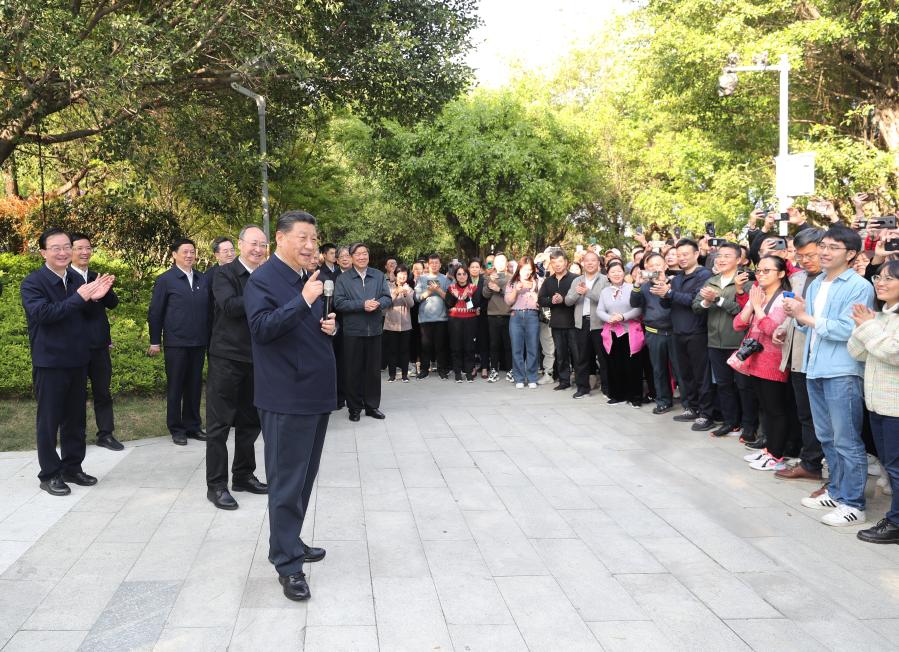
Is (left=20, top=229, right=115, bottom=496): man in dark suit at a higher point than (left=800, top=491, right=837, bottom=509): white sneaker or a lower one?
higher

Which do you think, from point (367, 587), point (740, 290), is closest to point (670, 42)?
point (740, 290)

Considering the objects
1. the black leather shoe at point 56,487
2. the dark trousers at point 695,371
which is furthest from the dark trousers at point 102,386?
the dark trousers at point 695,371

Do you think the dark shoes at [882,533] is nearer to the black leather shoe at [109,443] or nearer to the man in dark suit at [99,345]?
the man in dark suit at [99,345]

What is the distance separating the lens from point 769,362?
705cm

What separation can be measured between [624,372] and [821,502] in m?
4.58

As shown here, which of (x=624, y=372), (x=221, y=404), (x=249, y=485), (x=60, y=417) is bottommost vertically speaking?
(x=249, y=485)

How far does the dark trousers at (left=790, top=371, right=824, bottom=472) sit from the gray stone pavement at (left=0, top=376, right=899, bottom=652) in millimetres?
200

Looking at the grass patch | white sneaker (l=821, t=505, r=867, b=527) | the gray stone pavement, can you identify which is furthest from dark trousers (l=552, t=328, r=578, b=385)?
white sneaker (l=821, t=505, r=867, b=527)

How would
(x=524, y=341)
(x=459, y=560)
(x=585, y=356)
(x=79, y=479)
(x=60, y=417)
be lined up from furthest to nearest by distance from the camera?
1. (x=524, y=341)
2. (x=585, y=356)
3. (x=79, y=479)
4. (x=60, y=417)
5. (x=459, y=560)

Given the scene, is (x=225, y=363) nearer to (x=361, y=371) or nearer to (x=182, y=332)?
(x=182, y=332)

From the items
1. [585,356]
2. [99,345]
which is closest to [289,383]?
[99,345]

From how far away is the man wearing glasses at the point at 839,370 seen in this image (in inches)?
223

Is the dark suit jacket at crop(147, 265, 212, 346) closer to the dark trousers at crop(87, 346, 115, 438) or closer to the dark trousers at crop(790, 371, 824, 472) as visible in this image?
the dark trousers at crop(87, 346, 115, 438)

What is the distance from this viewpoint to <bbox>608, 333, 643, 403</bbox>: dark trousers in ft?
34.0
